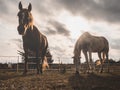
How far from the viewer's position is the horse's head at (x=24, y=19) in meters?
13.7

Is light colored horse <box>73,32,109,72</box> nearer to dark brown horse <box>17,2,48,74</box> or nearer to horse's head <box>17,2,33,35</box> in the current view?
dark brown horse <box>17,2,48,74</box>

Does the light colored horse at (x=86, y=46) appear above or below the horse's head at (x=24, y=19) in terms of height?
below

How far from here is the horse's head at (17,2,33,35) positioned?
45.0ft

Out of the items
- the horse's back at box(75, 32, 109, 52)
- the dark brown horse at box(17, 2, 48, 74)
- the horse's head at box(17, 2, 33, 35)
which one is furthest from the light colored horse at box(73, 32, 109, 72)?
the horse's head at box(17, 2, 33, 35)

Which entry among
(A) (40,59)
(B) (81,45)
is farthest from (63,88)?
(B) (81,45)

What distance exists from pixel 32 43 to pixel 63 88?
19.2 feet

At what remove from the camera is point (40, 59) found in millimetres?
16688

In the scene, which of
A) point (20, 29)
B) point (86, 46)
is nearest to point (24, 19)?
point (20, 29)

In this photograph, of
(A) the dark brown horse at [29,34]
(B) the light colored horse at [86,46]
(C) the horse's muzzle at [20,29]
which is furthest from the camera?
(B) the light colored horse at [86,46]

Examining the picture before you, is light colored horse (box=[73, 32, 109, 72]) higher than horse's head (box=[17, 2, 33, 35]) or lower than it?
lower

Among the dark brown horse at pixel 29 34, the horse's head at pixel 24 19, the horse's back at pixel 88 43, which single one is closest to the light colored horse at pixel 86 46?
the horse's back at pixel 88 43

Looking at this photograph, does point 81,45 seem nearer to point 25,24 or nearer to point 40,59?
point 40,59

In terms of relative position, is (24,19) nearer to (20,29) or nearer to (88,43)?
(20,29)

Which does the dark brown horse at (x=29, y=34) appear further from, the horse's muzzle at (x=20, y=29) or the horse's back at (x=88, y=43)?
the horse's back at (x=88, y=43)
